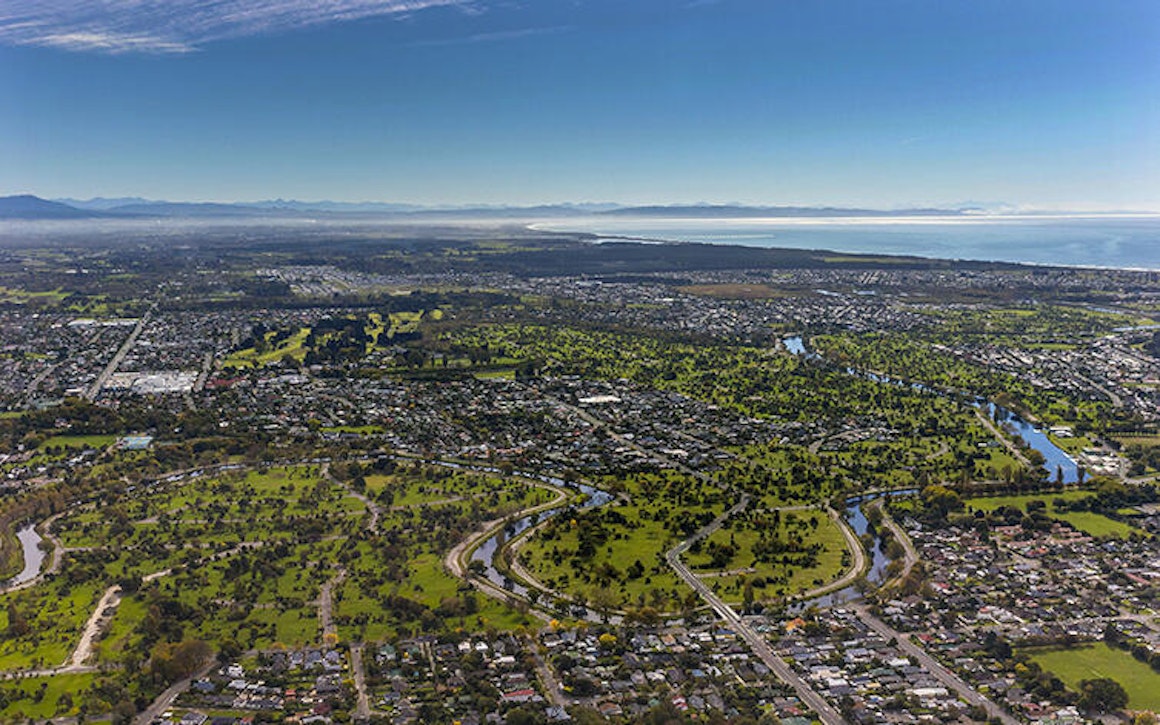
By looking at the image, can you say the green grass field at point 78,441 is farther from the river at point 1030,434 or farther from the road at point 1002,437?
the river at point 1030,434

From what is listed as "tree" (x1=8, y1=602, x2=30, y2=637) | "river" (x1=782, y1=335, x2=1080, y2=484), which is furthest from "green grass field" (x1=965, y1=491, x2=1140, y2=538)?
"tree" (x1=8, y1=602, x2=30, y2=637)

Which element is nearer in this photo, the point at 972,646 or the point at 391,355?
the point at 972,646

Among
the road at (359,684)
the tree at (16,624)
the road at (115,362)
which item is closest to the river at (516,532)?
the road at (359,684)


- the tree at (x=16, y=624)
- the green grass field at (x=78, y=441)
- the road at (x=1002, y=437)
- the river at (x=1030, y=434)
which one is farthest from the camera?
the green grass field at (x=78, y=441)

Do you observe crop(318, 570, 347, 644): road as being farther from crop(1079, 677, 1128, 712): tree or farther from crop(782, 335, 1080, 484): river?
crop(782, 335, 1080, 484): river

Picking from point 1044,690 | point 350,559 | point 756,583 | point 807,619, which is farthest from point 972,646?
point 350,559

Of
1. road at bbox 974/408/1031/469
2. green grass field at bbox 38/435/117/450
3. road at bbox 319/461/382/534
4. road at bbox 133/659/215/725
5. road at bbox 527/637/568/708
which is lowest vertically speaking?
road at bbox 133/659/215/725

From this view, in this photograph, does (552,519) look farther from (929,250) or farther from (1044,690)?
(929,250)
